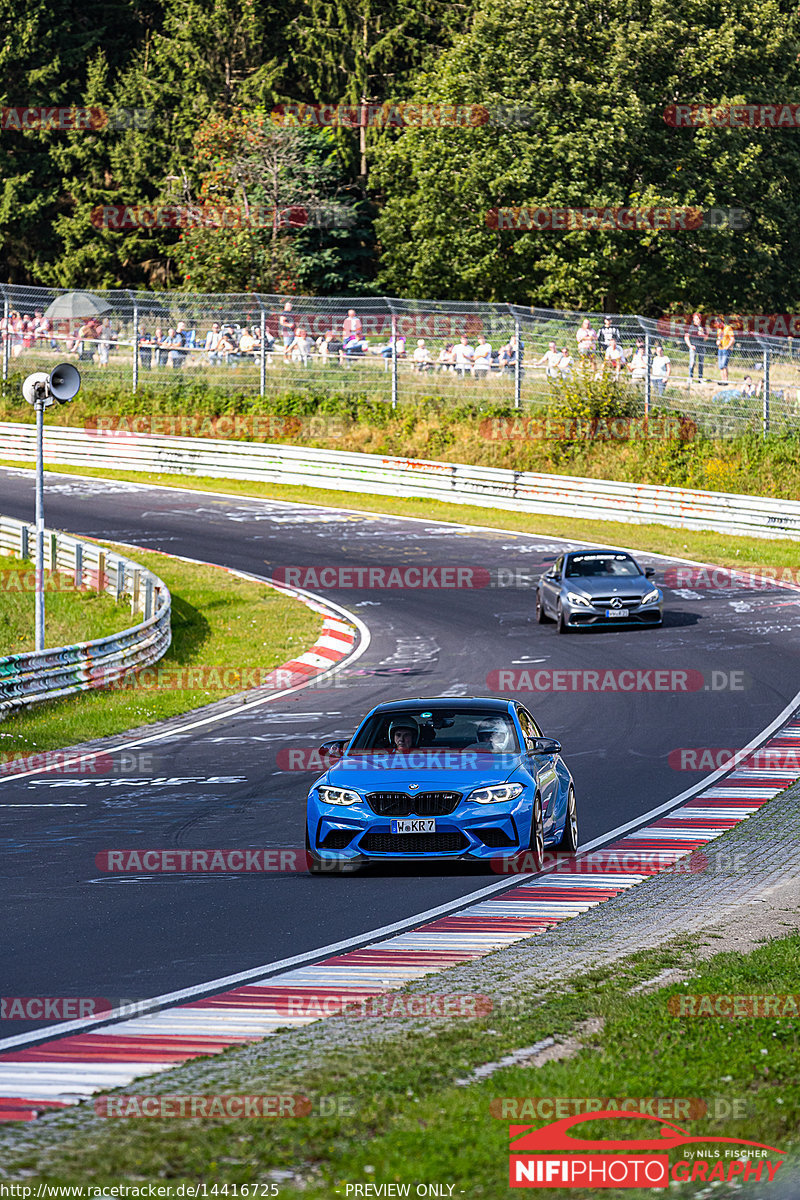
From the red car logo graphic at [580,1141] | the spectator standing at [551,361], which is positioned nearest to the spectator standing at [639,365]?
the spectator standing at [551,361]

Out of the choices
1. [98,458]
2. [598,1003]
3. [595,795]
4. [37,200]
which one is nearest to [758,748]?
[595,795]

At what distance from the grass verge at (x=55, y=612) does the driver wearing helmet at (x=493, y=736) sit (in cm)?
1463

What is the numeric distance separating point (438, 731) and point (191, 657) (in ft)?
45.5

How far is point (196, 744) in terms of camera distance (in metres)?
19.3

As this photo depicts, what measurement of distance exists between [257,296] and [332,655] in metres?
22.4

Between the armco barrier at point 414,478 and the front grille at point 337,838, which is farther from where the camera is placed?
the armco barrier at point 414,478

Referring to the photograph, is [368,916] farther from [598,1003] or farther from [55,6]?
[55,6]

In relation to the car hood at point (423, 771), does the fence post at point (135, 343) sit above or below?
above

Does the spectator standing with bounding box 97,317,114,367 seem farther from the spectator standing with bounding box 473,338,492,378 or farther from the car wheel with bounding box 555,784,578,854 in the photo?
the car wheel with bounding box 555,784,578,854

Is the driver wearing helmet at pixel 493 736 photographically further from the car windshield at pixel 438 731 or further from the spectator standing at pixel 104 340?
the spectator standing at pixel 104 340

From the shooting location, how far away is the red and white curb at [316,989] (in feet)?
21.7

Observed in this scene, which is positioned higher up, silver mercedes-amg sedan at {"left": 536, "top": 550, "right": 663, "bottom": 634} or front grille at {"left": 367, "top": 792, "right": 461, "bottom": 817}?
front grille at {"left": 367, "top": 792, "right": 461, "bottom": 817}

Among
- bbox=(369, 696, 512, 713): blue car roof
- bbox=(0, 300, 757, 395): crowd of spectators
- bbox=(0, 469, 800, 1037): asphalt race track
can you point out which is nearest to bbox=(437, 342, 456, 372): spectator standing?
bbox=(0, 300, 757, 395): crowd of spectators

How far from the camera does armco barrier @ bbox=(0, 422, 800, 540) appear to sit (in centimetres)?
3772
